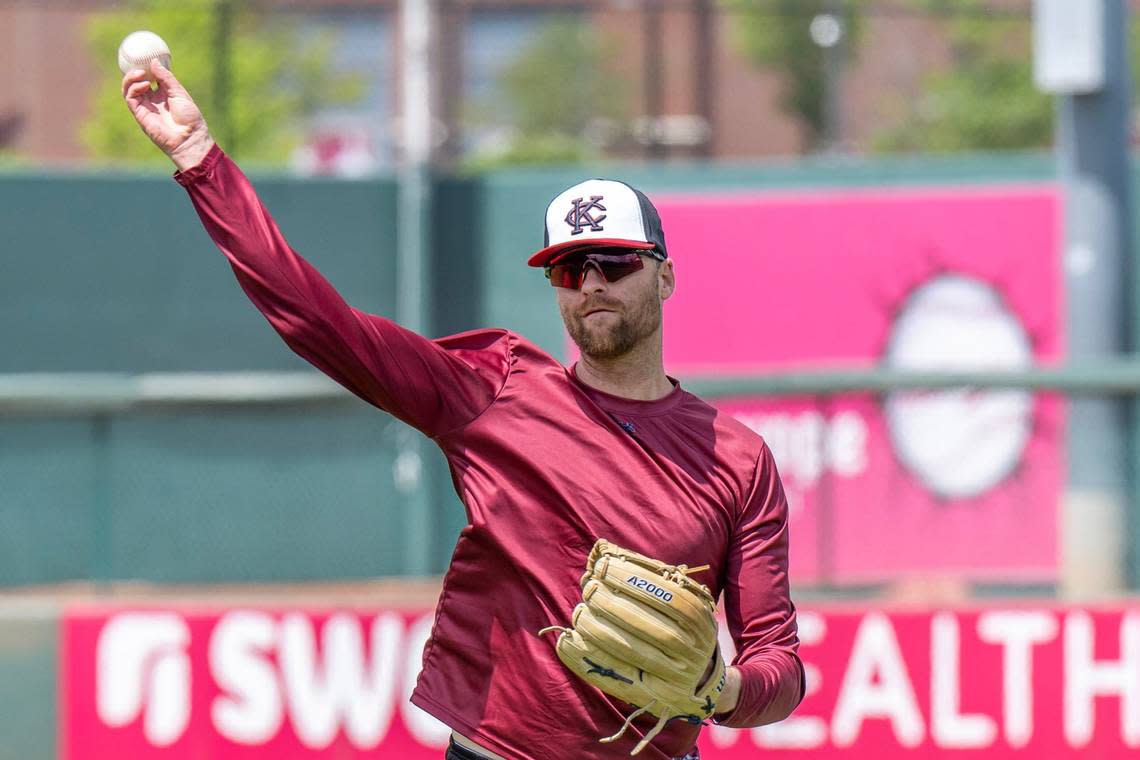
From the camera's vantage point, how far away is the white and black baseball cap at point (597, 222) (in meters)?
3.13

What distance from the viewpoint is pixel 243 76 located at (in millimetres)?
23406

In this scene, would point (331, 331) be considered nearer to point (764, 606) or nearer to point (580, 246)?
point (580, 246)

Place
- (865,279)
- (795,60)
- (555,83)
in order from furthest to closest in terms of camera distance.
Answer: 1. (795,60)
2. (555,83)
3. (865,279)

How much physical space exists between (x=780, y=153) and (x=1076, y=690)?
96.4 ft

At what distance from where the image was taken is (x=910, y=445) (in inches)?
265

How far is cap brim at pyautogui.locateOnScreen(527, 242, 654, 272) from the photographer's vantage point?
312 cm

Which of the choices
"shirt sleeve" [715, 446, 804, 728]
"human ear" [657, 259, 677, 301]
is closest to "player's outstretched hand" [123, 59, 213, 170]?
"human ear" [657, 259, 677, 301]

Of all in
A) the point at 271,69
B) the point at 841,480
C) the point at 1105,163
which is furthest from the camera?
the point at 271,69

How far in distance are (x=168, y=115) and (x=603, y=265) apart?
820 mm

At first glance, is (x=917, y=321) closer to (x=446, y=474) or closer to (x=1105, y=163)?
(x=1105, y=163)

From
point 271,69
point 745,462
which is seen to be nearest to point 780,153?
point 271,69

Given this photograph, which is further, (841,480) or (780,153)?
(780,153)

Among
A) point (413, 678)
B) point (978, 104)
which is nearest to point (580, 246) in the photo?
point (413, 678)

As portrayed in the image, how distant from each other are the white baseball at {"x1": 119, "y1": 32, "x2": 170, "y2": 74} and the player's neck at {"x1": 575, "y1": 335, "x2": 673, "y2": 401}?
3.13 feet
